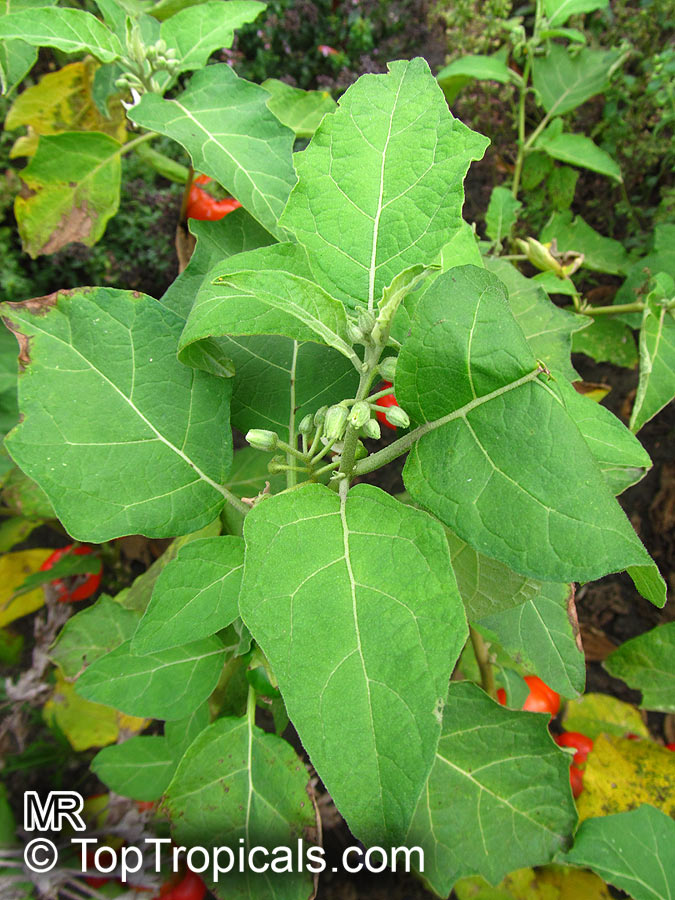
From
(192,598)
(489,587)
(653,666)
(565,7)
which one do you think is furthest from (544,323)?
(565,7)

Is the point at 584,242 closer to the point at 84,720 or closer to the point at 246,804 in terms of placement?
the point at 246,804

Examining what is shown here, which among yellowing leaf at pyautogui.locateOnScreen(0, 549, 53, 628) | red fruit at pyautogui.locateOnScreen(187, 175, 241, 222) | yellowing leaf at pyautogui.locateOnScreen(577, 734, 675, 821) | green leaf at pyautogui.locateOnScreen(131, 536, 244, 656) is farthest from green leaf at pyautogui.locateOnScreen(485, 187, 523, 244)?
yellowing leaf at pyautogui.locateOnScreen(0, 549, 53, 628)

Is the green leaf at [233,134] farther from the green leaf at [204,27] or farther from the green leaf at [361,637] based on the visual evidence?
the green leaf at [361,637]

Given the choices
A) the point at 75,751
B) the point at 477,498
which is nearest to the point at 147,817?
the point at 75,751

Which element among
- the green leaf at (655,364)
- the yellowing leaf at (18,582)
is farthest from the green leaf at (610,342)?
the yellowing leaf at (18,582)

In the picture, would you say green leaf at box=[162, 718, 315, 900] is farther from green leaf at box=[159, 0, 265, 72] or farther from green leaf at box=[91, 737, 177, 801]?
green leaf at box=[159, 0, 265, 72]
